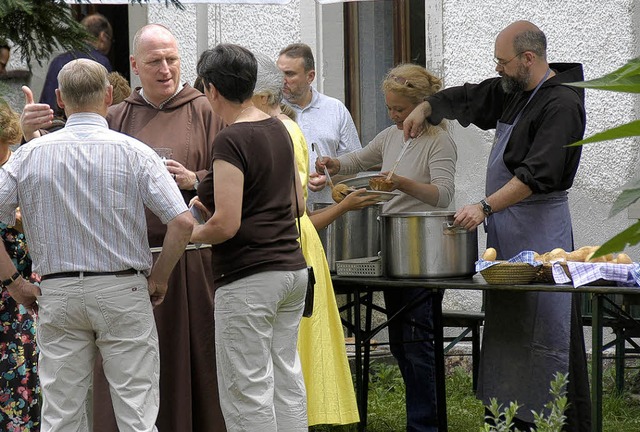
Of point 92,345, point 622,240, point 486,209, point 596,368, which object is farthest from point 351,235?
point 622,240

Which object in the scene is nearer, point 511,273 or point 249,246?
point 249,246

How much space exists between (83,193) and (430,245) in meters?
1.95

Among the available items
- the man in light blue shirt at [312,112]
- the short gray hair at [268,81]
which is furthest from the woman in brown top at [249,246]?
the man in light blue shirt at [312,112]

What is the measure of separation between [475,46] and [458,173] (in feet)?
2.96

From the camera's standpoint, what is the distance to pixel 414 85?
5.33m

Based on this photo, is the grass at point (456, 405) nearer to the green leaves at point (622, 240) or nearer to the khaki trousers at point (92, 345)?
the khaki trousers at point (92, 345)


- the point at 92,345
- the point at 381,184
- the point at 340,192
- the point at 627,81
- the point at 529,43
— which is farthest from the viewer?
the point at 340,192

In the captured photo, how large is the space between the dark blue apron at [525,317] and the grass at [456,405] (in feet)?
3.53

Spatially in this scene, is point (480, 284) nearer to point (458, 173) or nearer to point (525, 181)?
point (525, 181)

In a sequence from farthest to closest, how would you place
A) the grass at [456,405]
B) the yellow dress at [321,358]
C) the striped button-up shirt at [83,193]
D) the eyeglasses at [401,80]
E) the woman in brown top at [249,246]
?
the grass at [456,405], the eyeglasses at [401,80], the yellow dress at [321,358], the woman in brown top at [249,246], the striped button-up shirt at [83,193]

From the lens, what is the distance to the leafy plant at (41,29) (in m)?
2.23

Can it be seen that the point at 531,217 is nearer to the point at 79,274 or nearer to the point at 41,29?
the point at 79,274

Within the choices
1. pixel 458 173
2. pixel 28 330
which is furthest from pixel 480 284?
pixel 458 173

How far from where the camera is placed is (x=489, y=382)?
488 cm
